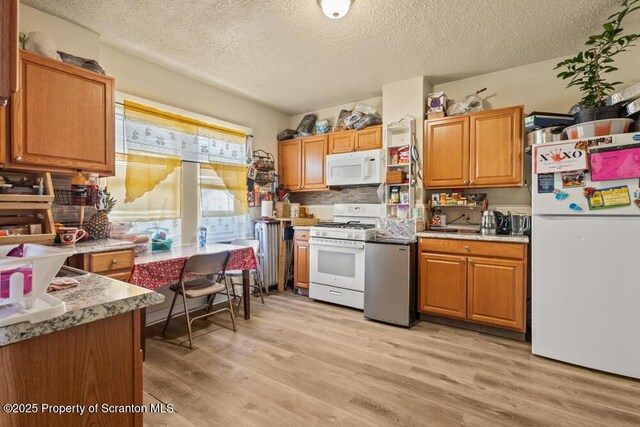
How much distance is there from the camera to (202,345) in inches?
101

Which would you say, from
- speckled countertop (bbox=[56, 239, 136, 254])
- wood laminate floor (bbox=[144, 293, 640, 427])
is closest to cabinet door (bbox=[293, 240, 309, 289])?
wood laminate floor (bbox=[144, 293, 640, 427])

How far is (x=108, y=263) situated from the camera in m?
Result: 2.15

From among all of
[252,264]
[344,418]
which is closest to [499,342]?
[344,418]

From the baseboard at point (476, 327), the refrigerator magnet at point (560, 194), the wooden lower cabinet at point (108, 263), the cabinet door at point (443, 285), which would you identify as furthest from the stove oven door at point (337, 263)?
the wooden lower cabinet at point (108, 263)

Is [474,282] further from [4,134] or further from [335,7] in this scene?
[4,134]

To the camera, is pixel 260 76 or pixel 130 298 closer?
pixel 130 298

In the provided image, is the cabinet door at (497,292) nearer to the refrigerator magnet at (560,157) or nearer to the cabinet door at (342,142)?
the refrigerator magnet at (560,157)

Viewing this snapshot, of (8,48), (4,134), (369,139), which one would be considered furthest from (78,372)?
(369,139)

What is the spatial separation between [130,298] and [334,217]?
345 centimetres

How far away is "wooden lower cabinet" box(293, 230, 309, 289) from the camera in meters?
4.04

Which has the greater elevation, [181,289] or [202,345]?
[181,289]

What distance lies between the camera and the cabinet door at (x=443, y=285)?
292 cm

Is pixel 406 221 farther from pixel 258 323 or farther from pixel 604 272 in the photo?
pixel 258 323

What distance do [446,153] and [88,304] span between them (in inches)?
128
